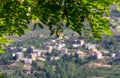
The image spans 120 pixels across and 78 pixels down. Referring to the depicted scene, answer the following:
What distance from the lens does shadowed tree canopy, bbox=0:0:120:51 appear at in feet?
21.0

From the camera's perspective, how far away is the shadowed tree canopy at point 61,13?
252 inches

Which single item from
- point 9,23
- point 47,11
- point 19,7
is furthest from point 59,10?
point 9,23

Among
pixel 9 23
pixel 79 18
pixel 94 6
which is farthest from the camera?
pixel 9 23

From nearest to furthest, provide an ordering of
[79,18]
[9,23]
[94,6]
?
1. [94,6]
2. [79,18]
3. [9,23]

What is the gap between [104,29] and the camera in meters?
6.49

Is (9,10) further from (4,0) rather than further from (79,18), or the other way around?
(79,18)

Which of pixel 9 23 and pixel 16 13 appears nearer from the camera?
pixel 16 13

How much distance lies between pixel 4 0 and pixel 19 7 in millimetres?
528

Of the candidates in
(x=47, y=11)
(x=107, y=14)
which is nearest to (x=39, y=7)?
(x=47, y=11)

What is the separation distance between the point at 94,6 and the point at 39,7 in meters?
1.07

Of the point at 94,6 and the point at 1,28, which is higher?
the point at 94,6

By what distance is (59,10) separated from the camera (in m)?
6.74

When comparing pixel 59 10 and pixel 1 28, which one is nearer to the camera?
pixel 59 10

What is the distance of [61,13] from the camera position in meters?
6.83
